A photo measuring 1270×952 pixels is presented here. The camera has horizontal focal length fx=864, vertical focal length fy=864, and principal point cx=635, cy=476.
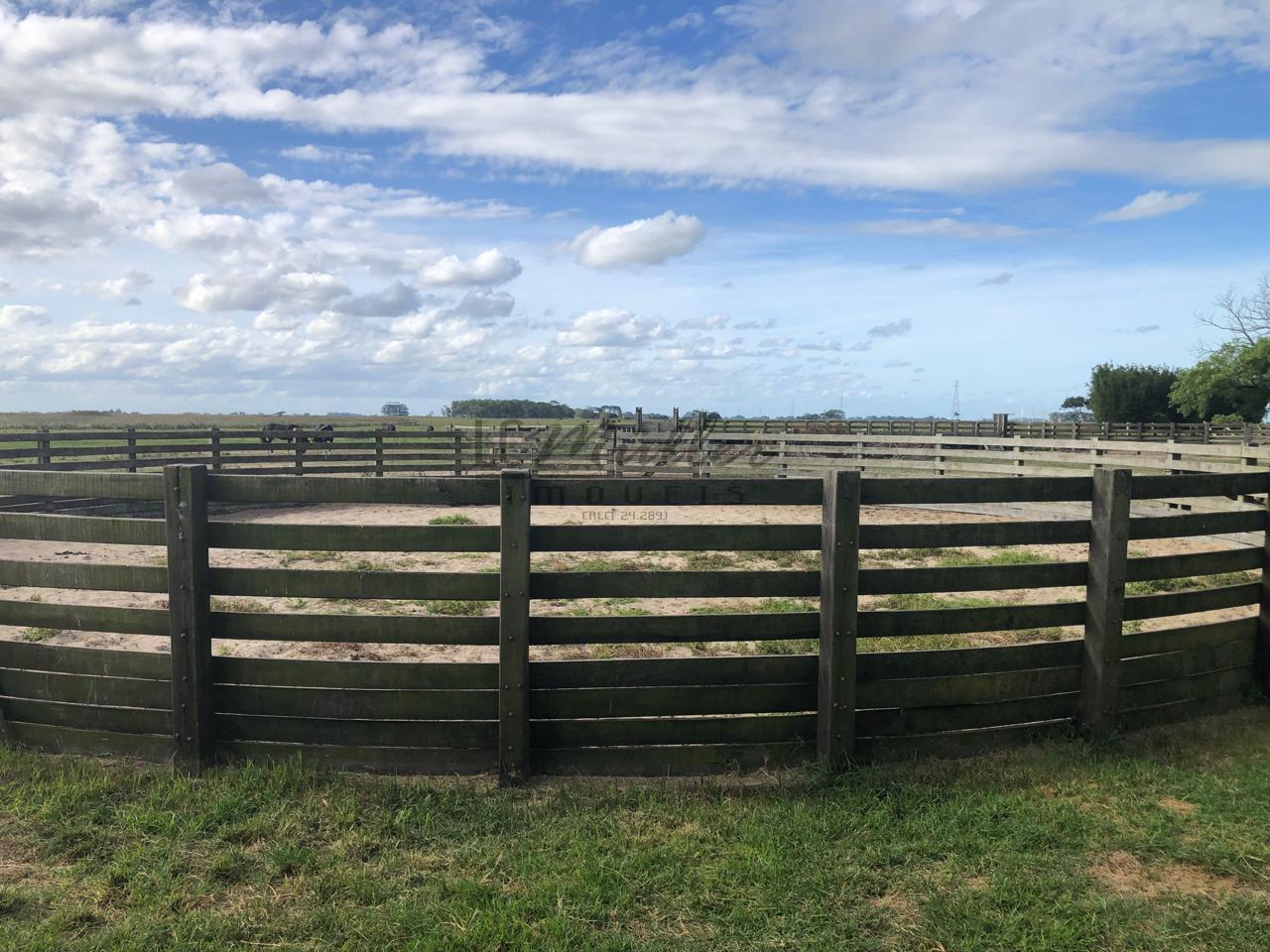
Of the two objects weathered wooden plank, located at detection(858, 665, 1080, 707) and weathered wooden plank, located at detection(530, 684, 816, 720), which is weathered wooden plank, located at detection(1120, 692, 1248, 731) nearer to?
weathered wooden plank, located at detection(858, 665, 1080, 707)

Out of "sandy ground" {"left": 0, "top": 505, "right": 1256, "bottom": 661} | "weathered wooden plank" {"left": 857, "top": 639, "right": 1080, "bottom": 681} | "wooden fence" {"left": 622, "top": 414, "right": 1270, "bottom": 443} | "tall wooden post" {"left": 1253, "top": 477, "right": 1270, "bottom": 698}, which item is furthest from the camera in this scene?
"wooden fence" {"left": 622, "top": 414, "right": 1270, "bottom": 443}

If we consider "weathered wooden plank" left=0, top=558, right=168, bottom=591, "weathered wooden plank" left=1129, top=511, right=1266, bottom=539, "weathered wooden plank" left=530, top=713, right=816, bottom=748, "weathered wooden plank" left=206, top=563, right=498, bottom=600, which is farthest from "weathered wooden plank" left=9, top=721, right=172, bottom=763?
"weathered wooden plank" left=1129, top=511, right=1266, bottom=539

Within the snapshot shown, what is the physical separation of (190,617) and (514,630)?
1431 mm

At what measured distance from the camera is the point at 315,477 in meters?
3.84

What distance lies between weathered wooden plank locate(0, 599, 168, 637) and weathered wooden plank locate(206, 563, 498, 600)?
14.7 inches

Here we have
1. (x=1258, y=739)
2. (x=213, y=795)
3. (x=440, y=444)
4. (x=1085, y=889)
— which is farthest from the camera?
(x=440, y=444)

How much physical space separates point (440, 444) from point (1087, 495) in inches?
799

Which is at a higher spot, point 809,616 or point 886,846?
point 809,616

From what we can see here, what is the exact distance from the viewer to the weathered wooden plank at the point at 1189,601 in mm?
4457

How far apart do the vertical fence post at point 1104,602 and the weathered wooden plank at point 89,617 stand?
14.4ft

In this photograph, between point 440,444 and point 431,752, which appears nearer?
point 431,752

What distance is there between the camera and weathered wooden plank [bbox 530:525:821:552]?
12.2 feet

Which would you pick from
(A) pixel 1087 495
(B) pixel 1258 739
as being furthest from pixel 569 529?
(B) pixel 1258 739

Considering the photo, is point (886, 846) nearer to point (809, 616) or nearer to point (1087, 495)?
point (809, 616)
